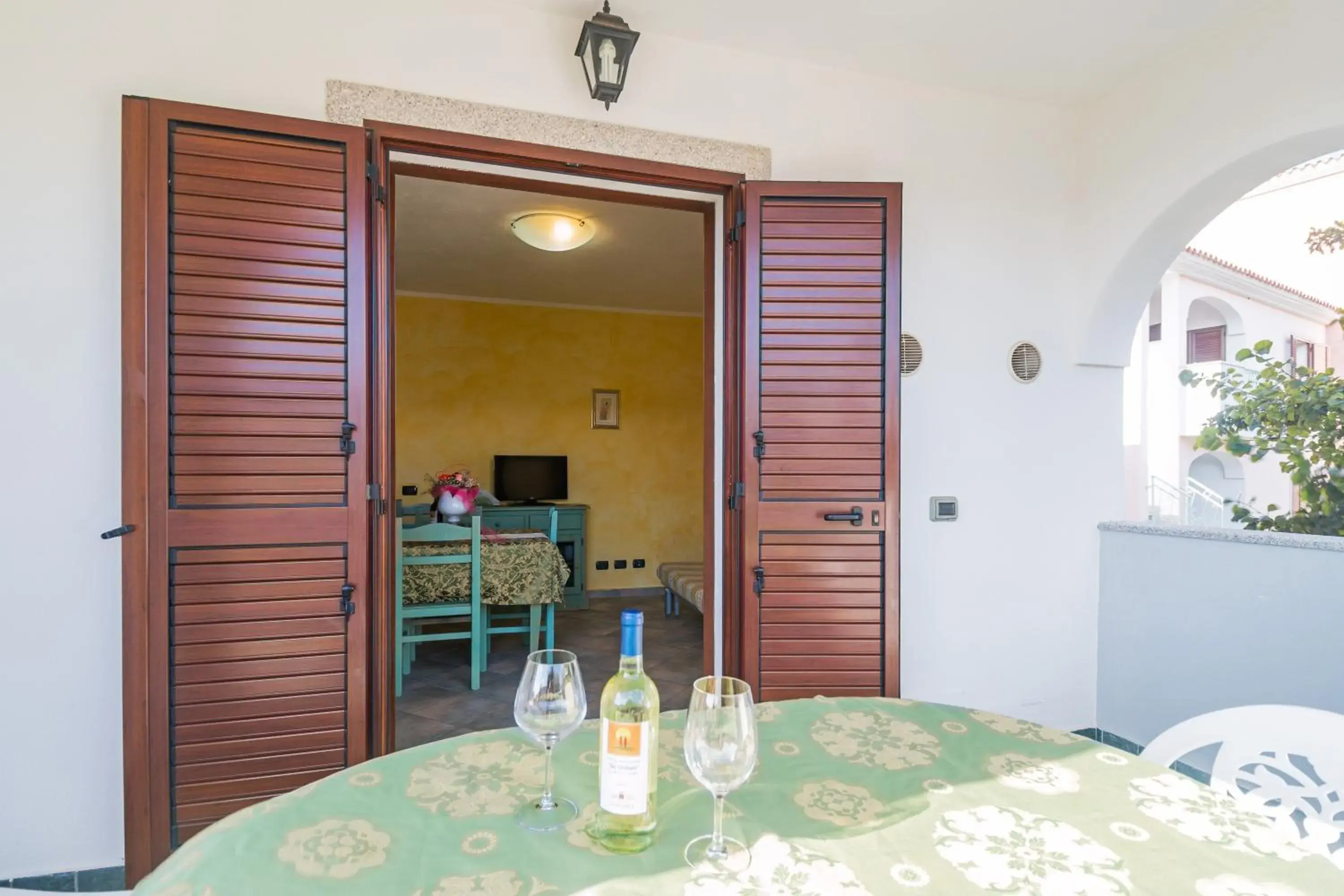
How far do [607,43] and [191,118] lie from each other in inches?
43.2

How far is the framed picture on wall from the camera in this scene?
612cm

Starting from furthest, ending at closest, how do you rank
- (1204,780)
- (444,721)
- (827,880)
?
1. (444,721)
2. (1204,780)
3. (827,880)

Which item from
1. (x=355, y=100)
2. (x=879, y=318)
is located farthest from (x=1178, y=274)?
(x=355, y=100)

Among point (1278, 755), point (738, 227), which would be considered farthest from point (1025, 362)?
point (1278, 755)

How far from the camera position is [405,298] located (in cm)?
560

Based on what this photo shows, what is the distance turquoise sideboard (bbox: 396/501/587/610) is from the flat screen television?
0.10 m

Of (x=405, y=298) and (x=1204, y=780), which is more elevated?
(x=405, y=298)

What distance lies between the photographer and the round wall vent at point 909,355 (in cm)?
264

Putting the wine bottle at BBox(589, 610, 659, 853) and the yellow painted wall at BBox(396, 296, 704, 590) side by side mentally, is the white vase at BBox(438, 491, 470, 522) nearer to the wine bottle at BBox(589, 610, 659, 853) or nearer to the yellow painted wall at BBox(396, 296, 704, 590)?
the yellow painted wall at BBox(396, 296, 704, 590)

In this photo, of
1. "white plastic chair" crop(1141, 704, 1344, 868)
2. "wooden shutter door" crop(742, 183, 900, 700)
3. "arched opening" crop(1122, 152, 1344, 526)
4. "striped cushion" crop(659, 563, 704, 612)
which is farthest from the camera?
"arched opening" crop(1122, 152, 1344, 526)

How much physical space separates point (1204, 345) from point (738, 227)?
661cm

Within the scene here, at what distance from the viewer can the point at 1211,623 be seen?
8.12 ft

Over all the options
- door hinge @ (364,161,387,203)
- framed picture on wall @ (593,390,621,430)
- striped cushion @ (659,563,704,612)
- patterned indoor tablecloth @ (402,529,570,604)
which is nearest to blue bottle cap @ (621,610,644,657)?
door hinge @ (364,161,387,203)

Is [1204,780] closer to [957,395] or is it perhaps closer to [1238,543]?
[1238,543]
